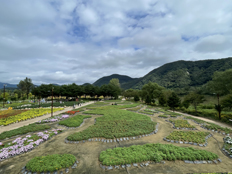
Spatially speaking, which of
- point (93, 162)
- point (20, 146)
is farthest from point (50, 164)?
point (20, 146)

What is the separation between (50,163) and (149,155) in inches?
335

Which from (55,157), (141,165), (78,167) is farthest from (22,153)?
(141,165)

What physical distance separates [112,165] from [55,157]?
5.18m

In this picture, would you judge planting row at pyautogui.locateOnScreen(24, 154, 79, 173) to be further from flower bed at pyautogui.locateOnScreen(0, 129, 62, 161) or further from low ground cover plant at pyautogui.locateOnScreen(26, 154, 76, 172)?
flower bed at pyautogui.locateOnScreen(0, 129, 62, 161)

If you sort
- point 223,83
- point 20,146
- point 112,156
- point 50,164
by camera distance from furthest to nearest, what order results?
point 223,83
point 20,146
point 112,156
point 50,164

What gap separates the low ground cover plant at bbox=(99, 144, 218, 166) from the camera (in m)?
9.12

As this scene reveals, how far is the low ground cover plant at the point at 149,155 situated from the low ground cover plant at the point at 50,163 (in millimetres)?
2799

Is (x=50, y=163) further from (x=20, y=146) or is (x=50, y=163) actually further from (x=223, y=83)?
(x=223, y=83)

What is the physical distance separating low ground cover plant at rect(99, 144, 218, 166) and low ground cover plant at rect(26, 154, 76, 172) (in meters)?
2.80

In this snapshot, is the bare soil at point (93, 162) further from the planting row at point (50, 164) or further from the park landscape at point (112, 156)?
the planting row at point (50, 164)

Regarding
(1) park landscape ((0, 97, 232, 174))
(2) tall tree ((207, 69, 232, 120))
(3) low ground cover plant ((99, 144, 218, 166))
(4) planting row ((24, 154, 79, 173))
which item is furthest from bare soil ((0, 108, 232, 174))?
(2) tall tree ((207, 69, 232, 120))

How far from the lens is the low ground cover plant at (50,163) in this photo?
8.09 meters

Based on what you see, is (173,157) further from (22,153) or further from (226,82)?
(226,82)

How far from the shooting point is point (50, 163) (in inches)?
338
